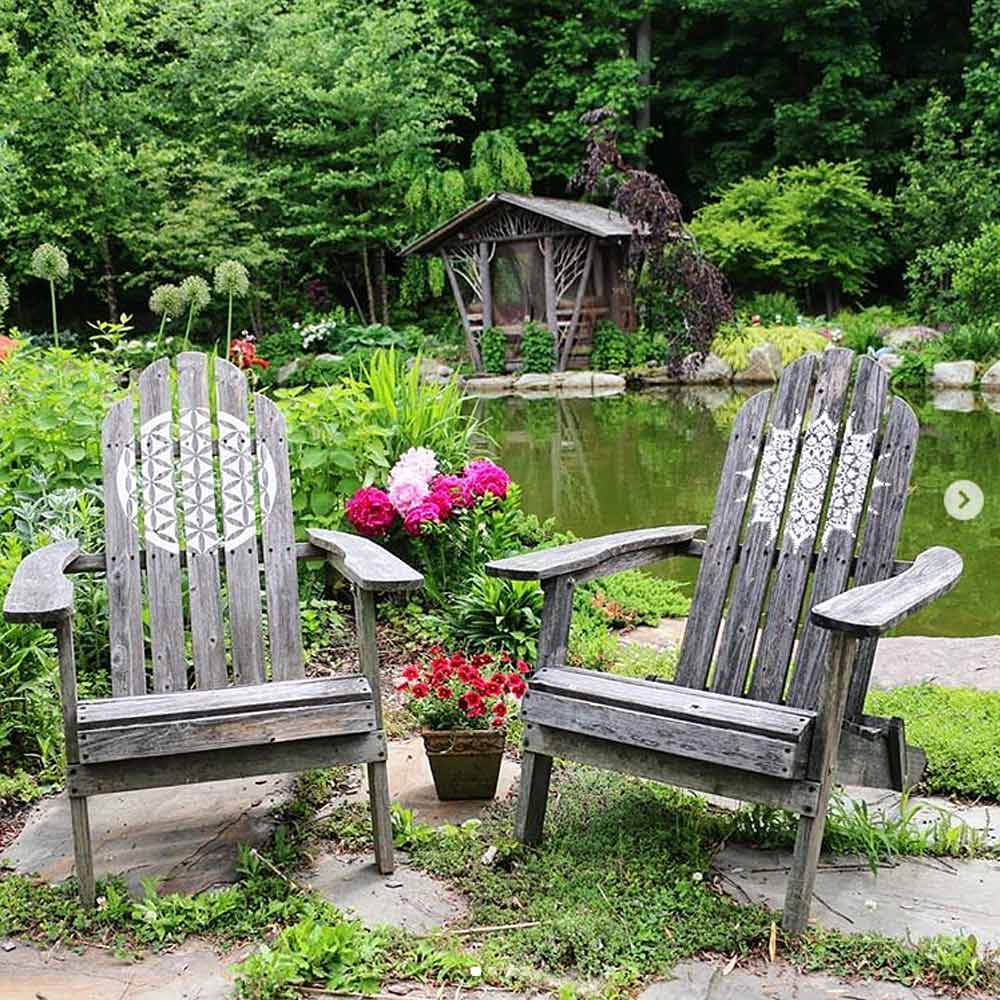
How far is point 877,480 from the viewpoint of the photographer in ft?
8.16

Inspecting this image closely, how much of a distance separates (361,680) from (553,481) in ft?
17.0

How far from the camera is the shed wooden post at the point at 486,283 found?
1446cm

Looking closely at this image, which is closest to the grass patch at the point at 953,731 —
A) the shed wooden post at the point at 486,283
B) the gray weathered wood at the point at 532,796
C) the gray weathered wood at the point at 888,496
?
the gray weathered wood at the point at 888,496

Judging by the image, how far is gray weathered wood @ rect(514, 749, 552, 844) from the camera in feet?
7.77

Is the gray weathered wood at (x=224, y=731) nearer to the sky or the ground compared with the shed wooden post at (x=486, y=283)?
nearer to the ground

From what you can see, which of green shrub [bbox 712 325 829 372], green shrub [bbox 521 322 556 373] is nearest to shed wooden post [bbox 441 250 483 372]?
green shrub [bbox 521 322 556 373]

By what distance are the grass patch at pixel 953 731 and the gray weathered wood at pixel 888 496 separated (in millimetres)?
388

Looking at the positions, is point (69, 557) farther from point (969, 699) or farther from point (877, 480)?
point (969, 699)

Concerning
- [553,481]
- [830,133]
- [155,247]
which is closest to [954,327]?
[830,133]

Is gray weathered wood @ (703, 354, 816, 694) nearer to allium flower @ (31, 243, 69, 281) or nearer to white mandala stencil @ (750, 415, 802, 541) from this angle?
white mandala stencil @ (750, 415, 802, 541)

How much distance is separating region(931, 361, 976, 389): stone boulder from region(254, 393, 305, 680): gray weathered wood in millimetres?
10569

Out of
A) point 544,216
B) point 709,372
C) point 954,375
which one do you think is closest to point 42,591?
point 954,375

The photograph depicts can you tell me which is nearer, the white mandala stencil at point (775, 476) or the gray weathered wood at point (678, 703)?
the gray weathered wood at point (678, 703)

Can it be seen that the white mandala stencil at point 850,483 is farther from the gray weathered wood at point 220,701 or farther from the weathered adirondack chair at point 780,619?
the gray weathered wood at point 220,701
